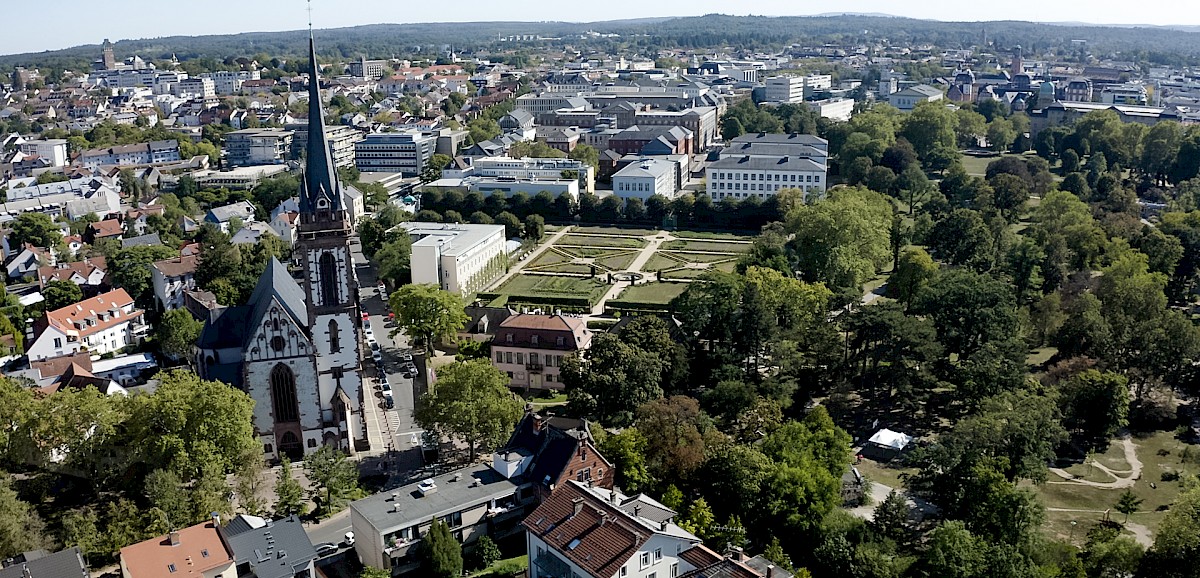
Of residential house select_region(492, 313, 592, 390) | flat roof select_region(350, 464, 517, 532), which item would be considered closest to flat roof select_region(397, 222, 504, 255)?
residential house select_region(492, 313, 592, 390)

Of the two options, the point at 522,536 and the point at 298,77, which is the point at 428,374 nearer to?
the point at 522,536

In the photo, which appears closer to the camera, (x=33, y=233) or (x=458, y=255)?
(x=458, y=255)

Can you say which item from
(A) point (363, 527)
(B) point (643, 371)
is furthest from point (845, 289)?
(A) point (363, 527)

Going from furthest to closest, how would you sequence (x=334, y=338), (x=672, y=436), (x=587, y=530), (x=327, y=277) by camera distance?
(x=334, y=338) < (x=327, y=277) < (x=672, y=436) < (x=587, y=530)

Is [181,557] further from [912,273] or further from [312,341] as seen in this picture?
[912,273]

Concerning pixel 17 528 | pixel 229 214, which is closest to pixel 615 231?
pixel 229 214
